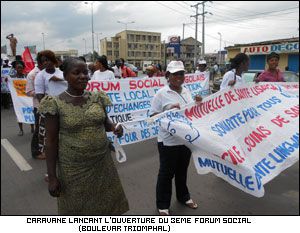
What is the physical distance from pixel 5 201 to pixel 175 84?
2597mm

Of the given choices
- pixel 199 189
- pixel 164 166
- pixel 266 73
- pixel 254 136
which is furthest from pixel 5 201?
pixel 266 73

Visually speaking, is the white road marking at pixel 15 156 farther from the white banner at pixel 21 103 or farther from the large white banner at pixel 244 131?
the large white banner at pixel 244 131

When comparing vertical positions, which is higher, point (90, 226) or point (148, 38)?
point (148, 38)

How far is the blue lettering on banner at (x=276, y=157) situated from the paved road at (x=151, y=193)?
0.56 meters

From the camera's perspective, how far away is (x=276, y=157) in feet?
11.1

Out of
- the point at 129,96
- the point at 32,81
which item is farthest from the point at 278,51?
the point at 32,81

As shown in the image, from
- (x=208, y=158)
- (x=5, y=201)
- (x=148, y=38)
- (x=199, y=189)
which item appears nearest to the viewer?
(x=208, y=158)

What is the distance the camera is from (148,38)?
100562mm

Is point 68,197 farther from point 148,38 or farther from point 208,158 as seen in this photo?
point 148,38

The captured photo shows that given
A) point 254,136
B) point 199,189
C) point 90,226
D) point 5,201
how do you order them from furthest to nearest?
point 199,189 → point 5,201 → point 254,136 → point 90,226

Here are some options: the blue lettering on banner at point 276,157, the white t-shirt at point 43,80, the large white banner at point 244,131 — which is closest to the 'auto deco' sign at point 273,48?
the large white banner at point 244,131

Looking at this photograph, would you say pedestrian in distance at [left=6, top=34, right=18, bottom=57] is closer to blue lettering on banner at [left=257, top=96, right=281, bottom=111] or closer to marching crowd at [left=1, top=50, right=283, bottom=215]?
marching crowd at [left=1, top=50, right=283, bottom=215]

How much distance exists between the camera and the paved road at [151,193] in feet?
11.5

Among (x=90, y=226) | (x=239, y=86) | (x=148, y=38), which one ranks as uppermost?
(x=148, y=38)
